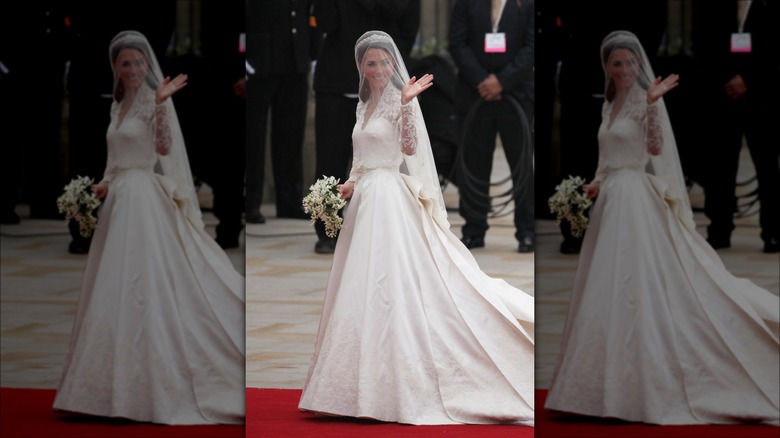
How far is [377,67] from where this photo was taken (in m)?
4.70

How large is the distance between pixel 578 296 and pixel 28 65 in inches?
74.2

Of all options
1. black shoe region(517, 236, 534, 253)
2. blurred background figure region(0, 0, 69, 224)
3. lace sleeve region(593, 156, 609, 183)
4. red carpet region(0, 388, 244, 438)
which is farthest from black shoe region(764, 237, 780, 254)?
blurred background figure region(0, 0, 69, 224)

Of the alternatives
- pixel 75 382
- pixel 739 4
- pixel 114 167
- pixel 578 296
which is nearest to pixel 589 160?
pixel 578 296

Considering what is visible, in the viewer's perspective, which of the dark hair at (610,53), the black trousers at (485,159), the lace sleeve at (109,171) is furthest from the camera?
the black trousers at (485,159)

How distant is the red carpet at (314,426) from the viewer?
4.55m

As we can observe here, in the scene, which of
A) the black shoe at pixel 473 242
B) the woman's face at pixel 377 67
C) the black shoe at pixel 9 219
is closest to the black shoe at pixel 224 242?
the black shoe at pixel 9 219

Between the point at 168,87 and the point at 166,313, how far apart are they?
0.65 meters

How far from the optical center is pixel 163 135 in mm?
3625

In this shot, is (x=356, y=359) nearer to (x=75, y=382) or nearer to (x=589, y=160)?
(x=75, y=382)

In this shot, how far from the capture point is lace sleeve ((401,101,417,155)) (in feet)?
15.8

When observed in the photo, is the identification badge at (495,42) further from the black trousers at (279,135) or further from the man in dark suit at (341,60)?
the black trousers at (279,135)

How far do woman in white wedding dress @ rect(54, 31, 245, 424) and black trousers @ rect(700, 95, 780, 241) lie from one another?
1354mm

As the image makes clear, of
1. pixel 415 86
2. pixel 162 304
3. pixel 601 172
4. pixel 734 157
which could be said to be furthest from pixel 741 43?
pixel 162 304

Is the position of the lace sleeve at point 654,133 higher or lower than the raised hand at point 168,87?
lower
